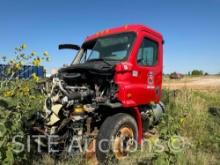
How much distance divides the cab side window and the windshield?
30cm

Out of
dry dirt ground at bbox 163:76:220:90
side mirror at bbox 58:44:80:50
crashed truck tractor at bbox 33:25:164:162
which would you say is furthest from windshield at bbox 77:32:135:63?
dry dirt ground at bbox 163:76:220:90

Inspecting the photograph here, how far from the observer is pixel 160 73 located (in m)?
7.01

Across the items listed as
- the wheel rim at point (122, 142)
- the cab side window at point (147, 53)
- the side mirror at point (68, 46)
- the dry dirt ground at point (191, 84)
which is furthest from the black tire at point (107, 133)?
the dry dirt ground at point (191, 84)

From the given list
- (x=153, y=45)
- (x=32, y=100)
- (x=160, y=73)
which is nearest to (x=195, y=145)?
(x=160, y=73)

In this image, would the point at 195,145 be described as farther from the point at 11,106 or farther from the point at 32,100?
the point at 11,106

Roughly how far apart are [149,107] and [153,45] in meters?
1.40

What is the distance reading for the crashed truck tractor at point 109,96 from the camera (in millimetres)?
5047

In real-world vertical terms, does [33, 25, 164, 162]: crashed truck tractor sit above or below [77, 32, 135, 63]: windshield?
below

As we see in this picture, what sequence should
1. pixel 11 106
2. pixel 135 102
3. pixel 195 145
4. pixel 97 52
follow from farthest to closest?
pixel 97 52 < pixel 195 145 < pixel 135 102 < pixel 11 106

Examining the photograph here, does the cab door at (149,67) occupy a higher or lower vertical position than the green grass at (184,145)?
higher

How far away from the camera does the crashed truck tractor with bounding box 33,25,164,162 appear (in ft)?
16.6

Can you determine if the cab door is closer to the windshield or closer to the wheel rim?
the windshield

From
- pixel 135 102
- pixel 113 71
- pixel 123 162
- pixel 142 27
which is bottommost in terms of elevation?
pixel 123 162

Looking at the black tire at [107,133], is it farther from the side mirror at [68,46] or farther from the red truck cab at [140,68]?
the side mirror at [68,46]
